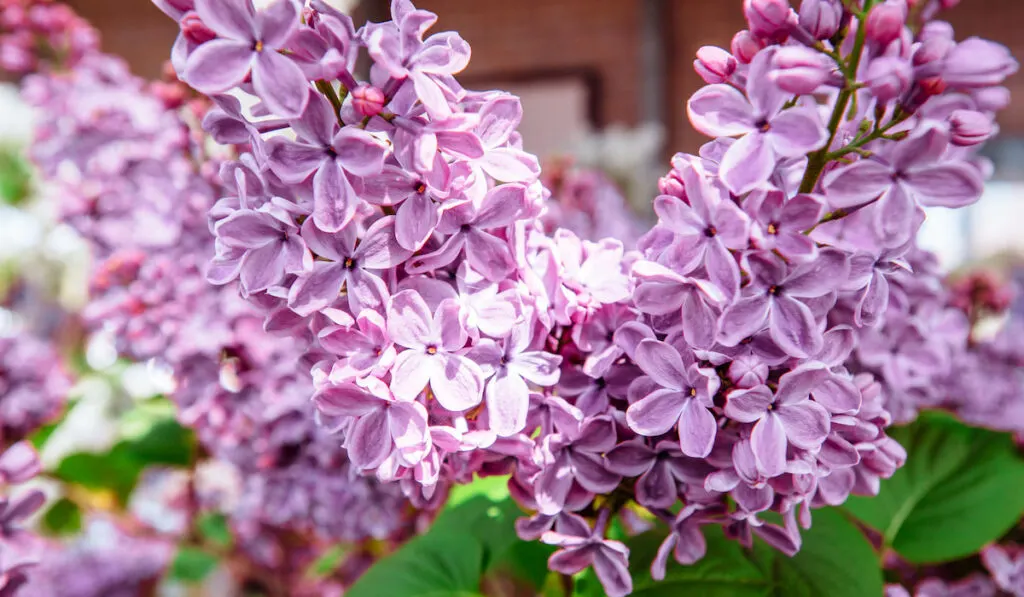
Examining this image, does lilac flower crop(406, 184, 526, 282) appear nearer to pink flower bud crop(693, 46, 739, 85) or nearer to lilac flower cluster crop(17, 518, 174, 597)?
pink flower bud crop(693, 46, 739, 85)

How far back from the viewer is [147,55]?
252cm

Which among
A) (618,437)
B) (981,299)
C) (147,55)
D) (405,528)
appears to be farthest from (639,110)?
(618,437)

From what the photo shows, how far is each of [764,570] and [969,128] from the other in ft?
0.58

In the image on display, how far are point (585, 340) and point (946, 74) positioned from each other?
13 cm

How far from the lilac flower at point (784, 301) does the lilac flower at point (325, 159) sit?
110 mm

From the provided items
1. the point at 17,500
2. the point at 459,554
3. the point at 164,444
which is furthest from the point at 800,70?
the point at 164,444

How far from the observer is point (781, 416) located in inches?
9.3

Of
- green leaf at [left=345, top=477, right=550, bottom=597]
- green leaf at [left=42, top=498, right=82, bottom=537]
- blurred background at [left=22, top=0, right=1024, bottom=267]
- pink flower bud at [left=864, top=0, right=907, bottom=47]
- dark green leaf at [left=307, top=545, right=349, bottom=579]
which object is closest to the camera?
pink flower bud at [left=864, top=0, right=907, bottom=47]

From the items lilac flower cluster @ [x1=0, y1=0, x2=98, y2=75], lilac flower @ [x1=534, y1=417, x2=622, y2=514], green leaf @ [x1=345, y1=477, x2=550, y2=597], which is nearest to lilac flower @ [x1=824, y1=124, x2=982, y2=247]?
lilac flower @ [x1=534, y1=417, x2=622, y2=514]

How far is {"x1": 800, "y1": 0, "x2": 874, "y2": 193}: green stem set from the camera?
8.4 inches

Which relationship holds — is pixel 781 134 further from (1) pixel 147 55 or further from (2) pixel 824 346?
(1) pixel 147 55

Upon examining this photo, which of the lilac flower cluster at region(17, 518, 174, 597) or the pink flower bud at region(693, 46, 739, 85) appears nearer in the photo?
the pink flower bud at region(693, 46, 739, 85)

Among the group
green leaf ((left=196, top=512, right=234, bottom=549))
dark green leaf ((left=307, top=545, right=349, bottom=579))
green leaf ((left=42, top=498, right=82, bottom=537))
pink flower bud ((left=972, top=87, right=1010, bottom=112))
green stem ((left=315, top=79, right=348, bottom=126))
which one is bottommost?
green leaf ((left=42, top=498, right=82, bottom=537))

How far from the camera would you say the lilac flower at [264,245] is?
226 mm
